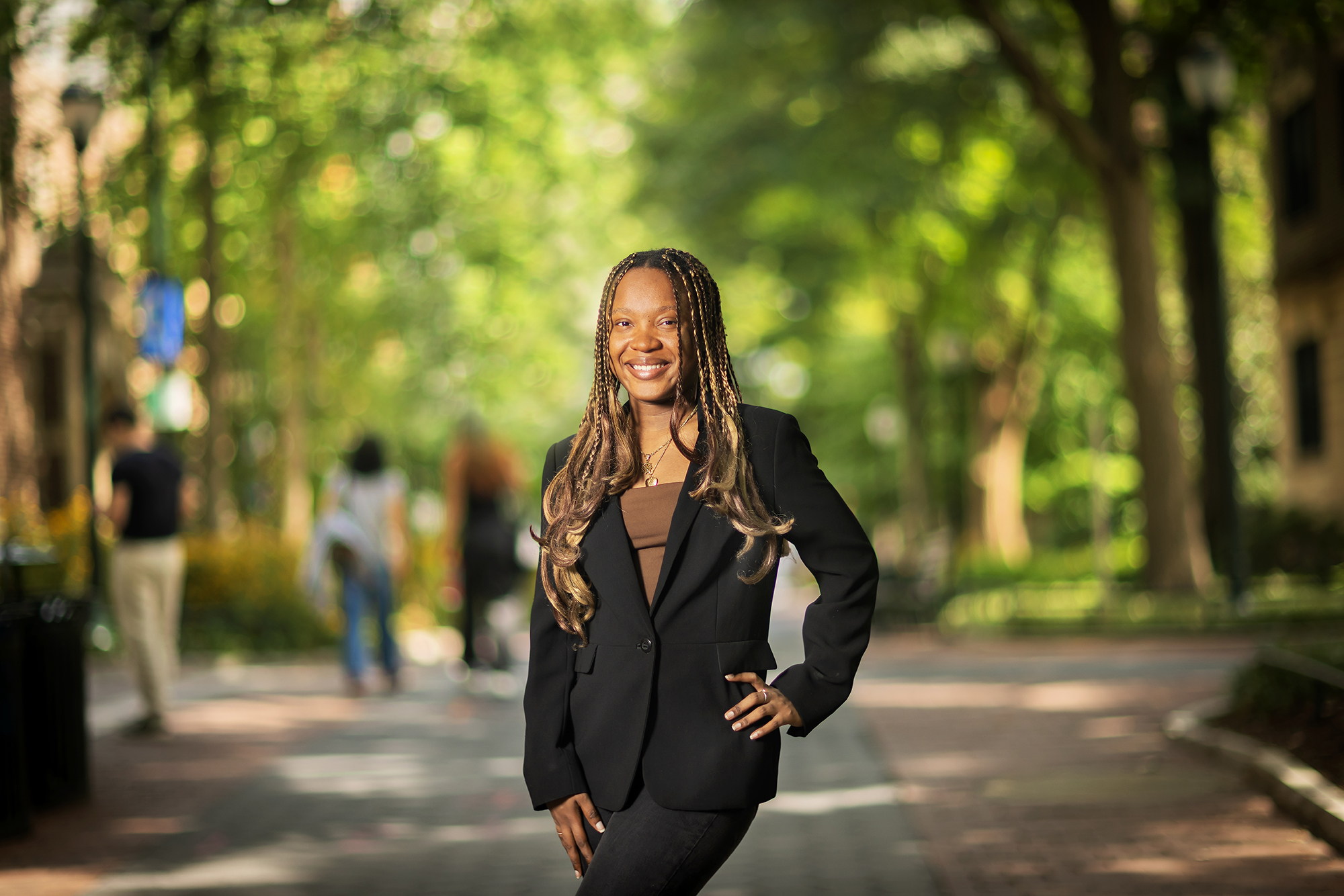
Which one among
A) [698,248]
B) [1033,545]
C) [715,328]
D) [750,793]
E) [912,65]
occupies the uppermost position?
[912,65]

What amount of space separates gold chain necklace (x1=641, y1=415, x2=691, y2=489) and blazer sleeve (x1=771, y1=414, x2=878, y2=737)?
21 centimetres

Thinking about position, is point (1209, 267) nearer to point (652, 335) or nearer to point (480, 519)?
point (480, 519)

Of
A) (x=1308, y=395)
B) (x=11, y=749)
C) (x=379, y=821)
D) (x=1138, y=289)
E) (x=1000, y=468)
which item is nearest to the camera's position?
(x=11, y=749)

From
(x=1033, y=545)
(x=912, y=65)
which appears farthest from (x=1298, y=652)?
(x=1033, y=545)

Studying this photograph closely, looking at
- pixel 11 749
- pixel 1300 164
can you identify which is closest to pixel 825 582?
pixel 11 749

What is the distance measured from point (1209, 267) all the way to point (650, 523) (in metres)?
17.3

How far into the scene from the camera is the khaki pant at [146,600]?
10.2 metres

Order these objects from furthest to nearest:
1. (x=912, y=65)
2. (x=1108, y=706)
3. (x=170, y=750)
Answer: (x=912, y=65) < (x=1108, y=706) < (x=170, y=750)

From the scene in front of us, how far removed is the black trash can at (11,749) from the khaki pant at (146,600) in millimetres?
2895

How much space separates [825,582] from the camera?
3168mm

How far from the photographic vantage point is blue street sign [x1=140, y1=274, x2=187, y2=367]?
1684 centimetres

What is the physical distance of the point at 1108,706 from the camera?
452 inches

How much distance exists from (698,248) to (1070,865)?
20.0 metres

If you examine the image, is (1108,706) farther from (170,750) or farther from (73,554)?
(73,554)
